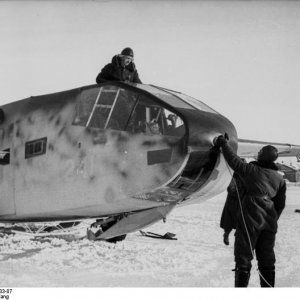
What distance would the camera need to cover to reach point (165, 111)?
205 inches

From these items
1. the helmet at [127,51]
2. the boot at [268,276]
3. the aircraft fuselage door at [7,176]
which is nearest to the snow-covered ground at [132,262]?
the boot at [268,276]

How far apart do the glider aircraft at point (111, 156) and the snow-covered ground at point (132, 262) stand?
647 mm

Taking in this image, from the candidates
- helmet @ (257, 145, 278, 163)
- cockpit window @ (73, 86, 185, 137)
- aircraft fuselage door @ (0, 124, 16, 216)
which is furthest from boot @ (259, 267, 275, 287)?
aircraft fuselage door @ (0, 124, 16, 216)

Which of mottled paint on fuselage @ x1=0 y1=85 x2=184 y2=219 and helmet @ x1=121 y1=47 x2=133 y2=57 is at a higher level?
helmet @ x1=121 y1=47 x2=133 y2=57

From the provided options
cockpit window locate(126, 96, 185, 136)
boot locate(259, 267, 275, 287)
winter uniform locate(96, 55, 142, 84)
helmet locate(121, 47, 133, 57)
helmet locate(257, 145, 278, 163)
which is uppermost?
helmet locate(121, 47, 133, 57)

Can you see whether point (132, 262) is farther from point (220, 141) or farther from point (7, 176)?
point (220, 141)

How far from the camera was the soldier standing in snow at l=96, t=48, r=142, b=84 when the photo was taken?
6.42 m

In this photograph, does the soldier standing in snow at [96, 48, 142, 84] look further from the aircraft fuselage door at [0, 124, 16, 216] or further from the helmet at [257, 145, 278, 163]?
the helmet at [257, 145, 278, 163]

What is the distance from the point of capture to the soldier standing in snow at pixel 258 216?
16.4ft

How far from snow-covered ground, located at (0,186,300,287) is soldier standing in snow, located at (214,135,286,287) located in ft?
2.53

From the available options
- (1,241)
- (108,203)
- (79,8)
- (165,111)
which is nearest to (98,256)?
(108,203)

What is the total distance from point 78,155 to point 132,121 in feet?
3.42

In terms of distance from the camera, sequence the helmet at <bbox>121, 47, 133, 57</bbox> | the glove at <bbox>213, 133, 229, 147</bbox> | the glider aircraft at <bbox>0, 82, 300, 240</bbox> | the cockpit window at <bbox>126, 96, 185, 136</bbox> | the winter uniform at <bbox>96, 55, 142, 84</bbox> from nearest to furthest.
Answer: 1. the glove at <bbox>213, 133, 229, 147</bbox>
2. the glider aircraft at <bbox>0, 82, 300, 240</bbox>
3. the cockpit window at <bbox>126, 96, 185, 136</bbox>
4. the winter uniform at <bbox>96, 55, 142, 84</bbox>
5. the helmet at <bbox>121, 47, 133, 57</bbox>

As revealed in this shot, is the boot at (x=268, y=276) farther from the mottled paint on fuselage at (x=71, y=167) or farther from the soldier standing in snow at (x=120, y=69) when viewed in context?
the soldier standing in snow at (x=120, y=69)
